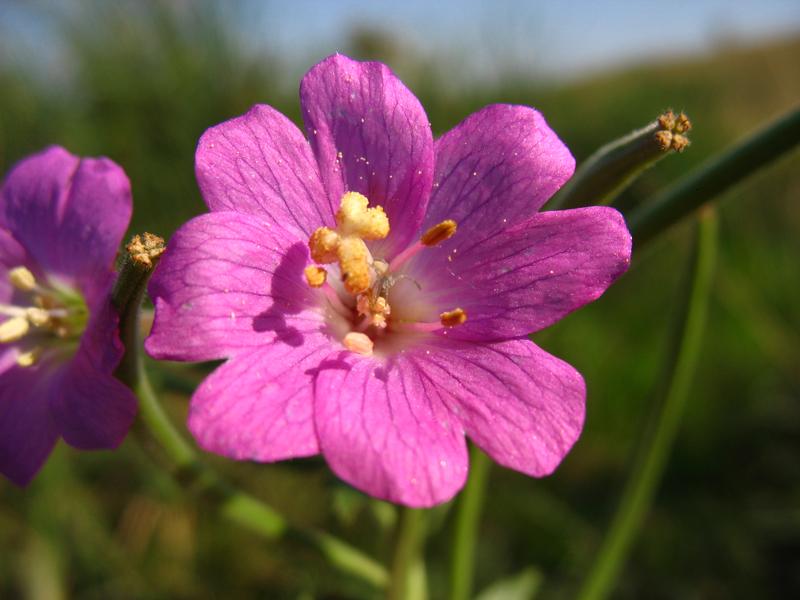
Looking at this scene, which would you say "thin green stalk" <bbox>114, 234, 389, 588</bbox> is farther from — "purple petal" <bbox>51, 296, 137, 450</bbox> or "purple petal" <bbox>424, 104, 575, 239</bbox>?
"purple petal" <bbox>424, 104, 575, 239</bbox>

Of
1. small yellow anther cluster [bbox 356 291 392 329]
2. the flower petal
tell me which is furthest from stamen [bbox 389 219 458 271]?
the flower petal

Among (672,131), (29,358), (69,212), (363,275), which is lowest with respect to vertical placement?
(29,358)

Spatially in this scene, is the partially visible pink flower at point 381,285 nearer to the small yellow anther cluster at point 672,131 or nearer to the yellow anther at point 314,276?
the yellow anther at point 314,276

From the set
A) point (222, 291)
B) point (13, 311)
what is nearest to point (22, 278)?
point (13, 311)

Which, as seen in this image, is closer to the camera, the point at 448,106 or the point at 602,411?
the point at 602,411

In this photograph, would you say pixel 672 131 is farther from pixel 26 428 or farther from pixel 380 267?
pixel 26 428

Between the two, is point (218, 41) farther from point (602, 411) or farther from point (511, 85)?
point (602, 411)

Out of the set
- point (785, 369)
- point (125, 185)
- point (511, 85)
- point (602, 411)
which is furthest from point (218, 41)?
point (785, 369)
